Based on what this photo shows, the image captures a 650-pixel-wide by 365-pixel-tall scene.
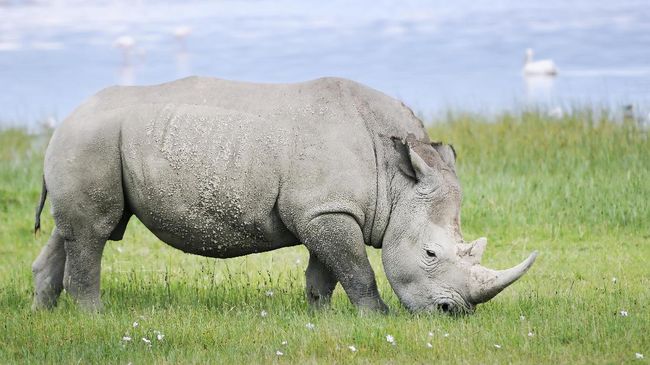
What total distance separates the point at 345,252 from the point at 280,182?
2.25 feet

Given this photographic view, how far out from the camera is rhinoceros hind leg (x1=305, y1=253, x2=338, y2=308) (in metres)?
9.99

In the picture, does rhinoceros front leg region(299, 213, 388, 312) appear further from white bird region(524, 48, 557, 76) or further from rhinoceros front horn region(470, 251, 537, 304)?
white bird region(524, 48, 557, 76)

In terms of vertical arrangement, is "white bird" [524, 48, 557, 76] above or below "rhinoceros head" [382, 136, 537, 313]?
below

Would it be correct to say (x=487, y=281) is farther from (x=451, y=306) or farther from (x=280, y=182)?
(x=280, y=182)

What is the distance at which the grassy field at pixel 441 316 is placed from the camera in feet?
28.3

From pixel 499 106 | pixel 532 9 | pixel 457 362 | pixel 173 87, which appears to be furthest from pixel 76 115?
pixel 532 9

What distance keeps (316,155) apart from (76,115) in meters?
1.88

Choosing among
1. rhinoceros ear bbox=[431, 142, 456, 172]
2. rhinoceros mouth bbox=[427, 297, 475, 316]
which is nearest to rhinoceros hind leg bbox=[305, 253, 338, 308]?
rhinoceros mouth bbox=[427, 297, 475, 316]

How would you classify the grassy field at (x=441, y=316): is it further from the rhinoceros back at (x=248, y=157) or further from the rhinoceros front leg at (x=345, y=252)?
the rhinoceros back at (x=248, y=157)

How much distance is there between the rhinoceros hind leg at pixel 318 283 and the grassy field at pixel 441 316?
0.14m

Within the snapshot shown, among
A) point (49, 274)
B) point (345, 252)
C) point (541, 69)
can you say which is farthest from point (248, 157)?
point (541, 69)

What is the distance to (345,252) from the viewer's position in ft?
30.9

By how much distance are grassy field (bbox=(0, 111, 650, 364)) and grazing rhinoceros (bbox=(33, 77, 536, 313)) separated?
418 millimetres

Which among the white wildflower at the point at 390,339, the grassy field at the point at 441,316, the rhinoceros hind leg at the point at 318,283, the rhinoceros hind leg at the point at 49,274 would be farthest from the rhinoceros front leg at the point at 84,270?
the white wildflower at the point at 390,339
